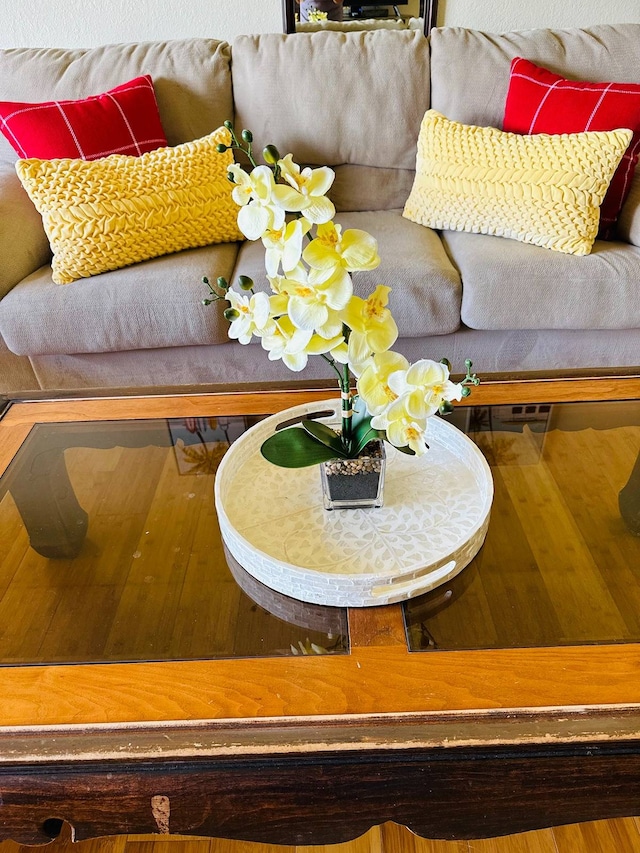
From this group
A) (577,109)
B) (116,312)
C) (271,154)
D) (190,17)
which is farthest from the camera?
(190,17)

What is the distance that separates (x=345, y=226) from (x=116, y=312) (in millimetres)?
728

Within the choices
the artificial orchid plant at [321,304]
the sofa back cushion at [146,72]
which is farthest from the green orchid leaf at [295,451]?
the sofa back cushion at [146,72]

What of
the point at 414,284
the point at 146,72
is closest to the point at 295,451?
the point at 414,284

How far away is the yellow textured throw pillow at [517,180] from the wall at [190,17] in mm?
722

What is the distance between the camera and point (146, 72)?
1.92 meters

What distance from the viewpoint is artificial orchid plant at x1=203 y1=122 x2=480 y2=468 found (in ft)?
2.11

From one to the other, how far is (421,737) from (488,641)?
0.52ft

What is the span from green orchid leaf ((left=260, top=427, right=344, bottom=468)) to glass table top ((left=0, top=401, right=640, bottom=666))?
16 cm

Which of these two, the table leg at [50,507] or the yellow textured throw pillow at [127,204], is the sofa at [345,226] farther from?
the table leg at [50,507]

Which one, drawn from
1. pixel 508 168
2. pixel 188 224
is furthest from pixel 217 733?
pixel 508 168

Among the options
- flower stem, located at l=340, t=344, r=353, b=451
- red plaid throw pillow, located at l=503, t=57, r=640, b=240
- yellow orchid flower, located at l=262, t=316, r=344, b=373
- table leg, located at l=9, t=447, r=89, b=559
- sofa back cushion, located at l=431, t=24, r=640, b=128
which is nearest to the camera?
yellow orchid flower, located at l=262, t=316, r=344, b=373

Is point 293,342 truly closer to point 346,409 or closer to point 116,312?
point 346,409

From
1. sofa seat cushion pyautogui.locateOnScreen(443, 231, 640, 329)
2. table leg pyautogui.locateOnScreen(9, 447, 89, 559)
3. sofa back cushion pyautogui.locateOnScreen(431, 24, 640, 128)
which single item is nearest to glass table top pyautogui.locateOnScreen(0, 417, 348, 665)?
table leg pyautogui.locateOnScreen(9, 447, 89, 559)

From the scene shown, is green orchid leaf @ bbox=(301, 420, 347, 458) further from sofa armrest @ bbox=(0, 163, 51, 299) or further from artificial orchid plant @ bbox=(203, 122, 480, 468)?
sofa armrest @ bbox=(0, 163, 51, 299)
